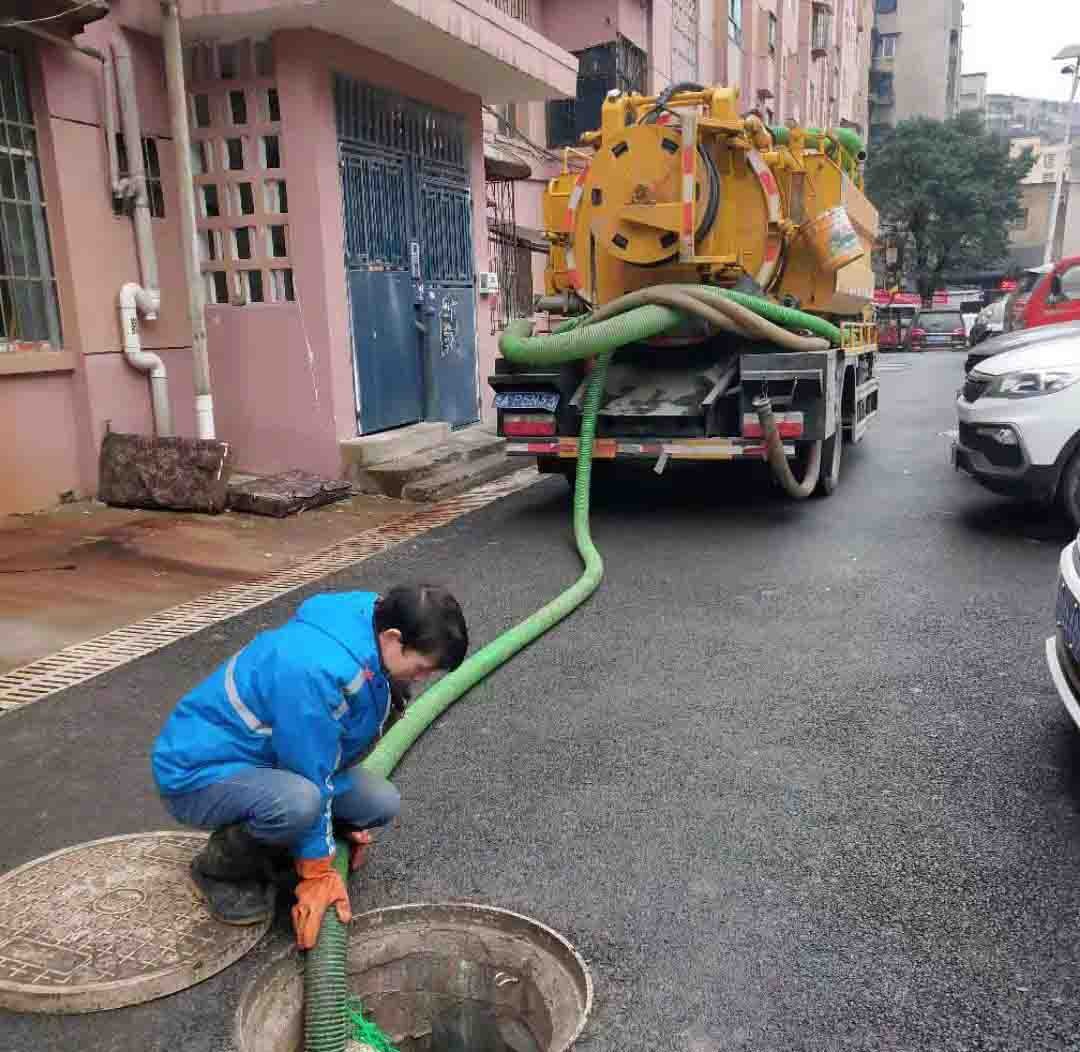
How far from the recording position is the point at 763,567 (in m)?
6.25

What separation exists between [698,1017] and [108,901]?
164 cm

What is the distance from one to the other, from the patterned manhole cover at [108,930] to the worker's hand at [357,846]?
291mm

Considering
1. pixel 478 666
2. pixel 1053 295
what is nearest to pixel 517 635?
pixel 478 666

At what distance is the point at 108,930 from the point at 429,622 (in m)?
1.29

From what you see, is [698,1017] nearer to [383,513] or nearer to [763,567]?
[763,567]

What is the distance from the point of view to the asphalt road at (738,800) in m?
2.39

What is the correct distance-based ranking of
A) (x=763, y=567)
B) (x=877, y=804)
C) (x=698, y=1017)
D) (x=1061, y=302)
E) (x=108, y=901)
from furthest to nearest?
(x=1061, y=302) < (x=763, y=567) < (x=877, y=804) < (x=108, y=901) < (x=698, y=1017)

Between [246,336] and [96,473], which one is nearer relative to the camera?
[96,473]

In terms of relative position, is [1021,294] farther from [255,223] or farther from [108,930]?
[108,930]

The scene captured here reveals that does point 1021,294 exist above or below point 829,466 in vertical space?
above

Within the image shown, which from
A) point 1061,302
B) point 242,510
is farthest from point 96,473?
point 1061,302

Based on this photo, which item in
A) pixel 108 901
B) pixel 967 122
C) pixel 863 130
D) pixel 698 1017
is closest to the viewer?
pixel 698 1017

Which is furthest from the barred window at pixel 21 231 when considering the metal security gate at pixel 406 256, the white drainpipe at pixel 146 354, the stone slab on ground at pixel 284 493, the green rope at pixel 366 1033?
the green rope at pixel 366 1033

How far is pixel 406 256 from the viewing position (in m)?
9.84
